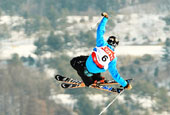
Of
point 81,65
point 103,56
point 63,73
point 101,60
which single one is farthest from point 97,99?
point 103,56

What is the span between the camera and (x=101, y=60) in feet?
44.6

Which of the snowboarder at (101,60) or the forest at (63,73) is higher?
the snowboarder at (101,60)

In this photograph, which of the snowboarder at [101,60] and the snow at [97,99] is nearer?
the snowboarder at [101,60]

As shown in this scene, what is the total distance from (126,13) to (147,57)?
1031 inches

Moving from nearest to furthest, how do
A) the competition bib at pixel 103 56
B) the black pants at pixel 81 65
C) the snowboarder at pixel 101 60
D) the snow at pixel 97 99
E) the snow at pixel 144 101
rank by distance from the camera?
1. the snowboarder at pixel 101 60
2. the competition bib at pixel 103 56
3. the black pants at pixel 81 65
4. the snow at pixel 97 99
5. the snow at pixel 144 101

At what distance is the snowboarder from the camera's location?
42.9 feet

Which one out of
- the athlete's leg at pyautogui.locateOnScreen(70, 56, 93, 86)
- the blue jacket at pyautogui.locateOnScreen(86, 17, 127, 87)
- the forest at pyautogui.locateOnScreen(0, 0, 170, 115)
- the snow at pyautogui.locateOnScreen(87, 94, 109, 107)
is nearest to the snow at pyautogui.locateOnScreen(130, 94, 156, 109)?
the forest at pyautogui.locateOnScreen(0, 0, 170, 115)

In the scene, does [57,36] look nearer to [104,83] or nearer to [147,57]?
[147,57]

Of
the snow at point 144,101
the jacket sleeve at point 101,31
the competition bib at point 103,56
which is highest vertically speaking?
the jacket sleeve at point 101,31

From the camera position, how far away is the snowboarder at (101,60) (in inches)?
515

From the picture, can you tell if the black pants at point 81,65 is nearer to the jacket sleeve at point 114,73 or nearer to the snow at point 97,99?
the jacket sleeve at point 114,73

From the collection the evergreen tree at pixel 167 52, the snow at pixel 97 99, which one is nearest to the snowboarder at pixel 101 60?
the snow at pixel 97 99

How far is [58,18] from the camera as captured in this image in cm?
11781

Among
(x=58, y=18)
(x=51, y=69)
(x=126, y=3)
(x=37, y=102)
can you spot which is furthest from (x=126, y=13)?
(x=37, y=102)
